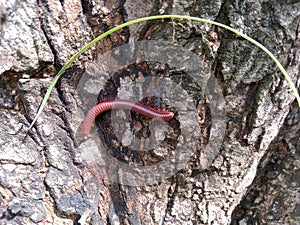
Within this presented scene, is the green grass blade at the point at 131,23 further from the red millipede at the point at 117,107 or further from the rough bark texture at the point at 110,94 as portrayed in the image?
the red millipede at the point at 117,107

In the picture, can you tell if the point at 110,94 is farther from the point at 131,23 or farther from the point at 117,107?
the point at 131,23

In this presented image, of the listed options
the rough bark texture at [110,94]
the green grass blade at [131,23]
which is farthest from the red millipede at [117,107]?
the green grass blade at [131,23]

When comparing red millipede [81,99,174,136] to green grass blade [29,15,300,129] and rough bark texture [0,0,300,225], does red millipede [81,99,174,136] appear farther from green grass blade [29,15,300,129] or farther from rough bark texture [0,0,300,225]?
green grass blade [29,15,300,129]

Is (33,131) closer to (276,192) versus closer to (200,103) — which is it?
(200,103)

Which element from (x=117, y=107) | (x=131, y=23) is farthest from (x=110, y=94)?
(x=131, y=23)

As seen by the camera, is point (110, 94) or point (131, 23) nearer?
point (131, 23)

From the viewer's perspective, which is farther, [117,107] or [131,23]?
[117,107]

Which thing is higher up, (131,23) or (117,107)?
(131,23)

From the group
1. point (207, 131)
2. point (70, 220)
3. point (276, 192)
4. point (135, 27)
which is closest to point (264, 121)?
point (207, 131)
